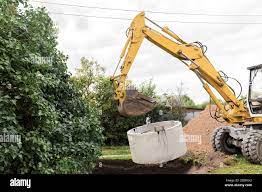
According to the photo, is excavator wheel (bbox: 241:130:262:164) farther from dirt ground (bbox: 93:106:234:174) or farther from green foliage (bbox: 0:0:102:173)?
green foliage (bbox: 0:0:102:173)

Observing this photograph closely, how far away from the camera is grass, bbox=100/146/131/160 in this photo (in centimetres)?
301

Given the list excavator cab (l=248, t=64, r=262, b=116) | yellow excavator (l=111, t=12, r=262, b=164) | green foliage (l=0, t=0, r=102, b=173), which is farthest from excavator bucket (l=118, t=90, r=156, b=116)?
excavator cab (l=248, t=64, r=262, b=116)

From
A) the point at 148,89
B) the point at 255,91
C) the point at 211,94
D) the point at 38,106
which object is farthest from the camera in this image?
the point at 211,94

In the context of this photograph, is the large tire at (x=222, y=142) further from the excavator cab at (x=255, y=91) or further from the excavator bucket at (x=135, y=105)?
the excavator bucket at (x=135, y=105)

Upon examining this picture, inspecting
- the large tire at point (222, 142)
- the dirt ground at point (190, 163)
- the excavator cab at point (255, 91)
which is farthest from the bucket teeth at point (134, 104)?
the large tire at point (222, 142)

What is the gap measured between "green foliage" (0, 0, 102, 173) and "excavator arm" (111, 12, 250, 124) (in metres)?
0.29

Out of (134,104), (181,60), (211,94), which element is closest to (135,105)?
(134,104)

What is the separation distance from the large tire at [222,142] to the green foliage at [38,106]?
122 cm

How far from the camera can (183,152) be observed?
3129 mm

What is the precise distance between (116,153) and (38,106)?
86cm

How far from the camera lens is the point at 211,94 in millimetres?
3908

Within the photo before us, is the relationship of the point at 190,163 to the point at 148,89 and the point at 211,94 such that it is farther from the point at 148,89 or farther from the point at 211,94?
the point at 211,94

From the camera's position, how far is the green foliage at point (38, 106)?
2.54 metres
